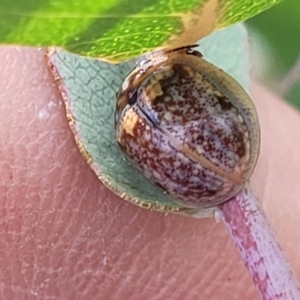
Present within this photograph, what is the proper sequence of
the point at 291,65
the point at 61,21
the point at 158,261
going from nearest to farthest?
the point at 61,21, the point at 158,261, the point at 291,65

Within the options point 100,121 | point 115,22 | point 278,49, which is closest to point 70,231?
point 100,121

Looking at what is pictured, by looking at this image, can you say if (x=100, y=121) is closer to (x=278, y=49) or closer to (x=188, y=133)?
(x=188, y=133)

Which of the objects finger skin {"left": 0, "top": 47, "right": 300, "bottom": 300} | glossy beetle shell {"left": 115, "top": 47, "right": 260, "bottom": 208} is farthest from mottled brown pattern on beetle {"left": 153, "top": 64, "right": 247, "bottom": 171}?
finger skin {"left": 0, "top": 47, "right": 300, "bottom": 300}

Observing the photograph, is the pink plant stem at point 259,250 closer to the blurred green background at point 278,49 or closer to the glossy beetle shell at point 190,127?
the glossy beetle shell at point 190,127

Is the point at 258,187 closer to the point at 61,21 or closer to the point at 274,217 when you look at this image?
the point at 274,217

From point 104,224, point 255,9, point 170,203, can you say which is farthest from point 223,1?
point 104,224

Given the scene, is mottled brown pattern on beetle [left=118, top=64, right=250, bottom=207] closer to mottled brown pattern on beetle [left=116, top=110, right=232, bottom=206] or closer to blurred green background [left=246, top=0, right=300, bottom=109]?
mottled brown pattern on beetle [left=116, top=110, right=232, bottom=206]
